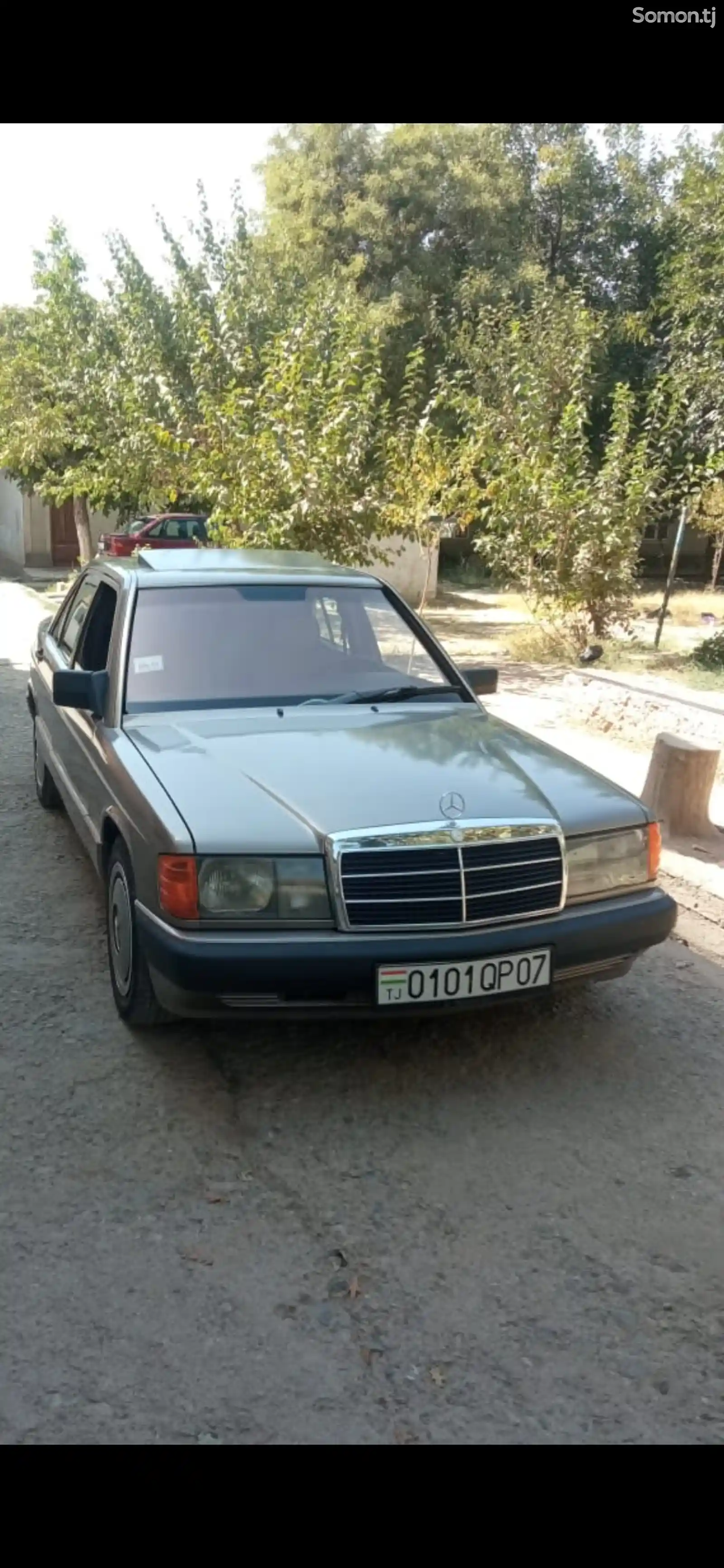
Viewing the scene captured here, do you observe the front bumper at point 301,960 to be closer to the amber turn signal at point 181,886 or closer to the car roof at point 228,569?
the amber turn signal at point 181,886

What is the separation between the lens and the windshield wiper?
4594mm

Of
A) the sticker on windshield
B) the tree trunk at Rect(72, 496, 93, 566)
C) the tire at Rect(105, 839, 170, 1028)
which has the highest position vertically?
the sticker on windshield

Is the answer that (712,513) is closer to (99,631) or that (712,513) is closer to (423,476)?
(423,476)

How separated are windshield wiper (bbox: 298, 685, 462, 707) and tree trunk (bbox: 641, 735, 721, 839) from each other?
2.05 m

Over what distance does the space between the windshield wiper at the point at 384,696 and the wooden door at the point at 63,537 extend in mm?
27343

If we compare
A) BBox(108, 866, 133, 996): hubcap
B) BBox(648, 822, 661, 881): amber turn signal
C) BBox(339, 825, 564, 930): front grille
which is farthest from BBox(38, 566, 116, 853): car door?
BBox(648, 822, 661, 881): amber turn signal

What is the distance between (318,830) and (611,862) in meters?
0.99

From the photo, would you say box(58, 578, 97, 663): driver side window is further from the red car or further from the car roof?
the red car

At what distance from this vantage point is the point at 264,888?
340cm

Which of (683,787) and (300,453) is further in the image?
(300,453)
